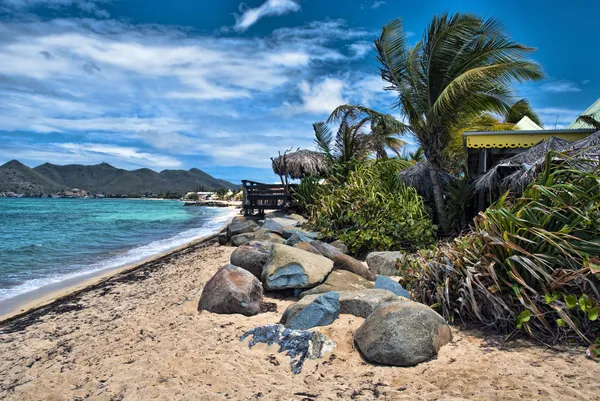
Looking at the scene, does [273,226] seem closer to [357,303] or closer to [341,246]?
[341,246]

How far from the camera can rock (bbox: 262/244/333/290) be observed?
17.8 ft

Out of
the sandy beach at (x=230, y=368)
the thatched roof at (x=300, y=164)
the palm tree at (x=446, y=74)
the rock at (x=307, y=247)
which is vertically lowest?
the sandy beach at (x=230, y=368)

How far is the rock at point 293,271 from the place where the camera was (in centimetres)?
543

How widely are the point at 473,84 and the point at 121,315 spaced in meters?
8.58

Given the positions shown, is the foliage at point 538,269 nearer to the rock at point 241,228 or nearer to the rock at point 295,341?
the rock at point 295,341

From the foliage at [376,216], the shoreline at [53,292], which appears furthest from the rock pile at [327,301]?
the shoreline at [53,292]

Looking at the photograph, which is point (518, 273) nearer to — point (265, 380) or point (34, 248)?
point (265, 380)

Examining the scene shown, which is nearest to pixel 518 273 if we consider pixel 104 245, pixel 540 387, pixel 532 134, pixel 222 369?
pixel 540 387

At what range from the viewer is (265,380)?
3193 millimetres

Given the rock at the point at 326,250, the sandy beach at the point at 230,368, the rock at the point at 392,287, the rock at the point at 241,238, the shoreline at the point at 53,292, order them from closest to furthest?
the sandy beach at the point at 230,368
the rock at the point at 392,287
the shoreline at the point at 53,292
the rock at the point at 326,250
the rock at the point at 241,238

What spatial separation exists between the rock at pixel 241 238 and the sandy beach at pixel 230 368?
5.60m

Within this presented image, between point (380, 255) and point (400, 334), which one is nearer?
point (400, 334)

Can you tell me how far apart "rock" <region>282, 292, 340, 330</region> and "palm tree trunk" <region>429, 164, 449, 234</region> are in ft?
20.3

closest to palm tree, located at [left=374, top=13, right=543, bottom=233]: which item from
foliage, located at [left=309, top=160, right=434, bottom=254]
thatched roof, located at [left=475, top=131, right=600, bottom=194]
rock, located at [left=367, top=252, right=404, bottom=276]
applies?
foliage, located at [left=309, top=160, right=434, bottom=254]
